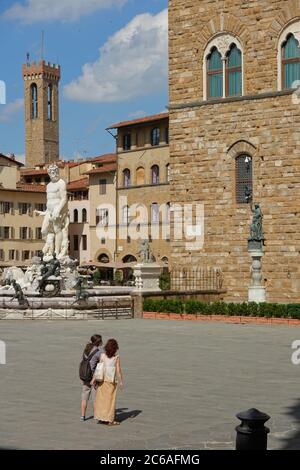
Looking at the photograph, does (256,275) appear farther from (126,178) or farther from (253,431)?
(126,178)

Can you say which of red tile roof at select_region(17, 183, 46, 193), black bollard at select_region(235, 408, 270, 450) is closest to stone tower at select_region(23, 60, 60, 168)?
red tile roof at select_region(17, 183, 46, 193)

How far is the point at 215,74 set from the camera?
3009cm

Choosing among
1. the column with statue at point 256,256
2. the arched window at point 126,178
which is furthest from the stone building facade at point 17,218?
the column with statue at point 256,256

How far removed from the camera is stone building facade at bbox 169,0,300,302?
28141 mm

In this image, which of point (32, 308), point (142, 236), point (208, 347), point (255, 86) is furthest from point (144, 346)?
point (142, 236)

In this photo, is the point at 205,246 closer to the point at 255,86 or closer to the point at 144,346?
the point at 255,86

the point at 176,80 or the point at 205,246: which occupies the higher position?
the point at 176,80

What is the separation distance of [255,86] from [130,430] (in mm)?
20517

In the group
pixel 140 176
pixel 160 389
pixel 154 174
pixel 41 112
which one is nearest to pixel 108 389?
pixel 160 389

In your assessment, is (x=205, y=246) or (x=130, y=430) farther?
(x=205, y=246)

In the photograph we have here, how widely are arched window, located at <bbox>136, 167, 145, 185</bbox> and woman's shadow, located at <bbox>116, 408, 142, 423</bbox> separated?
54.4 meters

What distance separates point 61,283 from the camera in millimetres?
29172
